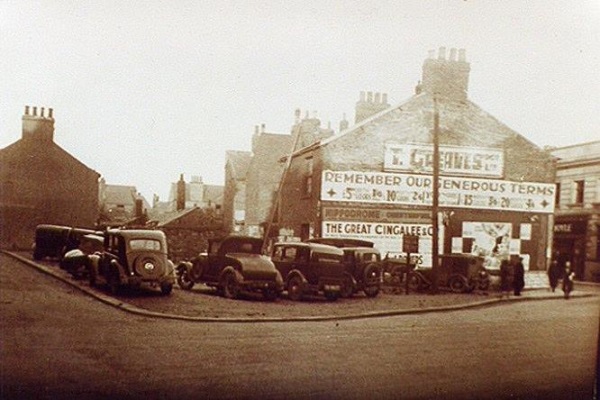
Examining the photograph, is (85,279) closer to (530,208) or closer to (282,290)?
(282,290)

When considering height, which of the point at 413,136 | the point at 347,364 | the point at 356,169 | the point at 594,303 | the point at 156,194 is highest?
the point at 413,136

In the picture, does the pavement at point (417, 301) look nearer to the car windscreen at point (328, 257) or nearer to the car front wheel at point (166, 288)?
the car front wheel at point (166, 288)

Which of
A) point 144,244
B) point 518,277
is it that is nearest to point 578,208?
point 518,277

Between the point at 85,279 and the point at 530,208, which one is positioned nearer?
the point at 85,279

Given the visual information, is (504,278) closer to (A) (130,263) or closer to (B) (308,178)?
(B) (308,178)

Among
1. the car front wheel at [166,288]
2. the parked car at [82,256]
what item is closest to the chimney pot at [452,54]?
the car front wheel at [166,288]

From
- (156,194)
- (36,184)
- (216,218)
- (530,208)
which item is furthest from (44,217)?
(530,208)
